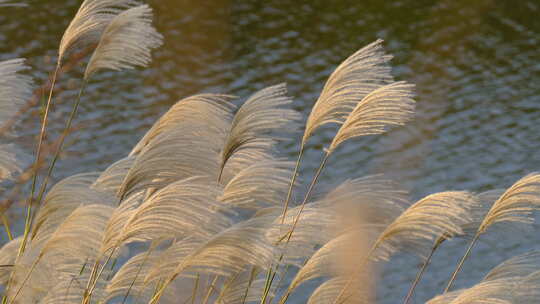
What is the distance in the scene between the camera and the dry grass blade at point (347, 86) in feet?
8.94

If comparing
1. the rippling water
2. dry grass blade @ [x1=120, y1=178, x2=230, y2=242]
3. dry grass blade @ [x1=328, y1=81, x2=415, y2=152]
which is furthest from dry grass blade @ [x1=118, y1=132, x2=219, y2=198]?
the rippling water

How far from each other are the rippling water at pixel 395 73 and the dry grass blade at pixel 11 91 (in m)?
6.08

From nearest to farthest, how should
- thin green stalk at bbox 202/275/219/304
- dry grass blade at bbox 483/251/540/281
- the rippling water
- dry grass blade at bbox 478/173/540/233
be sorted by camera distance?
dry grass blade at bbox 478/173/540/233, dry grass blade at bbox 483/251/540/281, thin green stalk at bbox 202/275/219/304, the rippling water

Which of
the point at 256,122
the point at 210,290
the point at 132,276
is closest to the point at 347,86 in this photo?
the point at 256,122

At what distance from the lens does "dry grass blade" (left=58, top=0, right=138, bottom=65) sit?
115 inches

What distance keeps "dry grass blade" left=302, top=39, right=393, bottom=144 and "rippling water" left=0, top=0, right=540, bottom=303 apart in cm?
563

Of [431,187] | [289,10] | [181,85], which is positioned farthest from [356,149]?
[289,10]

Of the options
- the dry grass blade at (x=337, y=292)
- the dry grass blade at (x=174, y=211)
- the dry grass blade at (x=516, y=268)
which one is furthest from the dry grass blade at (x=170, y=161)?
the dry grass blade at (x=516, y=268)

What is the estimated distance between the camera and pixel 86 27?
9.61 feet

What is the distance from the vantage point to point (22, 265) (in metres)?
2.25

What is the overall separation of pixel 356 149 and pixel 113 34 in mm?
7869

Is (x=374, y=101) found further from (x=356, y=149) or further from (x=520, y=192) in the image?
(x=356, y=149)

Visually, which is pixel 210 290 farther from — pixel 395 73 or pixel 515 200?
pixel 395 73

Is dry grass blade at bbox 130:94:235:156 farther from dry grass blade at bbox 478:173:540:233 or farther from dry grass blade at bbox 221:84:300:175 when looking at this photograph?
dry grass blade at bbox 478:173:540:233
